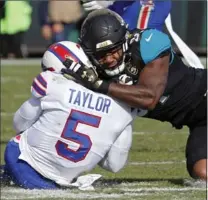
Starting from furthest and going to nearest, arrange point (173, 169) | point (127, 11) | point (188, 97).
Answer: point (127, 11) < point (173, 169) < point (188, 97)

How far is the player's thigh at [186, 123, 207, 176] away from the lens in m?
6.07

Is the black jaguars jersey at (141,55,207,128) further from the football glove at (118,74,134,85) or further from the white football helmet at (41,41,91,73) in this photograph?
the white football helmet at (41,41,91,73)

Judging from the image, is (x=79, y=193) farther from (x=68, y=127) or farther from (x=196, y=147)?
(x=196, y=147)

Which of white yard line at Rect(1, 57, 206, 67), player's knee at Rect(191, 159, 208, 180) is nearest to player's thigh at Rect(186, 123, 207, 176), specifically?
player's knee at Rect(191, 159, 208, 180)

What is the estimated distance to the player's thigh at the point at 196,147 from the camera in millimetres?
6070

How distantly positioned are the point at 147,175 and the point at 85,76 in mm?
1286

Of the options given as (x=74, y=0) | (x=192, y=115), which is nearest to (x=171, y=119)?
(x=192, y=115)

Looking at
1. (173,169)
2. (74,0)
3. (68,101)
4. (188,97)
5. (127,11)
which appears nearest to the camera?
(68,101)

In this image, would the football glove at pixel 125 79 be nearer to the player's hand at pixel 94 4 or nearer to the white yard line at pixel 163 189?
the white yard line at pixel 163 189

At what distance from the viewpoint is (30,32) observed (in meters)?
18.2

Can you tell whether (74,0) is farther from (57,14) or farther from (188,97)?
(188,97)

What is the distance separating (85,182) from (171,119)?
0.86 metres

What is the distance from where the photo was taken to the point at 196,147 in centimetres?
611

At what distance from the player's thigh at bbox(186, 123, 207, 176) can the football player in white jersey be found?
632 millimetres
